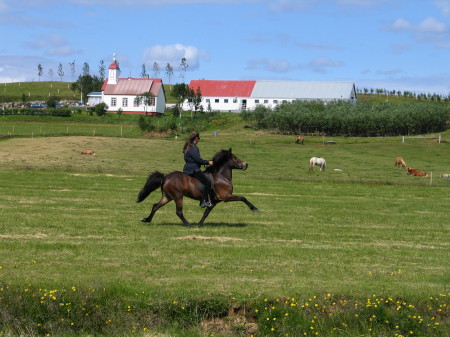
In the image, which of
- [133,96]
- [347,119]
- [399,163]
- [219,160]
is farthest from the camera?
[133,96]

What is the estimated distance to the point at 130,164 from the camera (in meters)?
58.3

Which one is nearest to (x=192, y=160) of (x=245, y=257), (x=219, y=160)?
(x=219, y=160)

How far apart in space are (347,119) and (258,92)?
1854 inches

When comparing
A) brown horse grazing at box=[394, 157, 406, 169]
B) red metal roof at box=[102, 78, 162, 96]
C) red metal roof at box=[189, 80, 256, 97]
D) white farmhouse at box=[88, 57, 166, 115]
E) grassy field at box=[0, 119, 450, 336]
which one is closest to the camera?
grassy field at box=[0, 119, 450, 336]

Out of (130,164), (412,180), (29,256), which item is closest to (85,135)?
(130,164)

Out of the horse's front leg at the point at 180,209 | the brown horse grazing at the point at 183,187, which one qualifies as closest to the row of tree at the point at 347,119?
the brown horse grazing at the point at 183,187

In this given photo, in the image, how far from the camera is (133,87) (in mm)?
134625

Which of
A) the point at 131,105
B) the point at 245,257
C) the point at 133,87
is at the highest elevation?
the point at 133,87

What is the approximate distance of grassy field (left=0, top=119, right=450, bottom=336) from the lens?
13398 mm

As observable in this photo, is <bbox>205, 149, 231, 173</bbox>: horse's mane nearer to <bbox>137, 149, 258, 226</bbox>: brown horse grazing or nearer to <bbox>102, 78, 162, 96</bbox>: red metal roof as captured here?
<bbox>137, 149, 258, 226</bbox>: brown horse grazing

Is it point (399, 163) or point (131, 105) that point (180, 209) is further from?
point (131, 105)

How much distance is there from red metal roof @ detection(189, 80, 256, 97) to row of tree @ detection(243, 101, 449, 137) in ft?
119

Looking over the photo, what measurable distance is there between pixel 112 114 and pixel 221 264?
114 m

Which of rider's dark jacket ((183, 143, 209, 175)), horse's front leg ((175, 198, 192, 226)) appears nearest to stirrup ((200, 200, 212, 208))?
horse's front leg ((175, 198, 192, 226))
